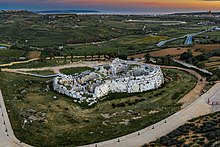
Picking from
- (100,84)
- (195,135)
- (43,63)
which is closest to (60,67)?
(43,63)

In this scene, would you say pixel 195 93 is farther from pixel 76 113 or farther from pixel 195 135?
pixel 76 113

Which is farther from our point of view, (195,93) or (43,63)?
(43,63)

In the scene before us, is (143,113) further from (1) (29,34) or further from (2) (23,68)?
(1) (29,34)

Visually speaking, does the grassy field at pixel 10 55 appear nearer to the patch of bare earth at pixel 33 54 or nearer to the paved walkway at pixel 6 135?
the patch of bare earth at pixel 33 54

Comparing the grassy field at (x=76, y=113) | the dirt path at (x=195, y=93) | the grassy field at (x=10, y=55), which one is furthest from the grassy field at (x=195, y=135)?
the grassy field at (x=10, y=55)

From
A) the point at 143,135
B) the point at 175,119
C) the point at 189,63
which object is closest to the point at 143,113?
the point at 175,119

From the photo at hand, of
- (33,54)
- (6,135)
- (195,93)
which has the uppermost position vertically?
(6,135)

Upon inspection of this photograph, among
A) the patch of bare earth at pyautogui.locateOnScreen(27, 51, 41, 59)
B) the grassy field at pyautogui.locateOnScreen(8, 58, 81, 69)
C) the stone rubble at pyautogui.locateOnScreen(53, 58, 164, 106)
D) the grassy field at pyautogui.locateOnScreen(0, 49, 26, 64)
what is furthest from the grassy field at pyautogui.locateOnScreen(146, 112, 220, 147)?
the patch of bare earth at pyautogui.locateOnScreen(27, 51, 41, 59)
